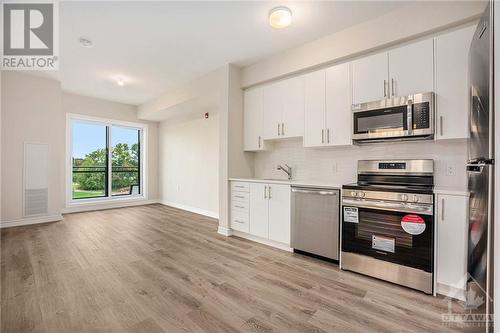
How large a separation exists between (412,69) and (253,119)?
7.56ft

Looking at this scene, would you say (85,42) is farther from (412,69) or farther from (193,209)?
(412,69)

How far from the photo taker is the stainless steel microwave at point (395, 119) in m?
2.36

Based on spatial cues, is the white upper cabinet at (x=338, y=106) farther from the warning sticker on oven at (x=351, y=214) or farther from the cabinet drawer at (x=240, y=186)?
the cabinet drawer at (x=240, y=186)

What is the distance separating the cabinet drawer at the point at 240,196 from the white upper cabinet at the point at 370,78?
6.73 ft

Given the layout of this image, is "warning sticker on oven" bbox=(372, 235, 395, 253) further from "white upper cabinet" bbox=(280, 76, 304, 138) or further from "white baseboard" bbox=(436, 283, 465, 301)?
"white upper cabinet" bbox=(280, 76, 304, 138)

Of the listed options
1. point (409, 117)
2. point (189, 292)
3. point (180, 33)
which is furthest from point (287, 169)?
point (180, 33)

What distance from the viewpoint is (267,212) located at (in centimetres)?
348

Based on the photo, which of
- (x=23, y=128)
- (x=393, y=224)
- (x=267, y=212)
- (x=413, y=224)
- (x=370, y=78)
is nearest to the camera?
(x=413, y=224)

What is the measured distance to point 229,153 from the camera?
397 cm

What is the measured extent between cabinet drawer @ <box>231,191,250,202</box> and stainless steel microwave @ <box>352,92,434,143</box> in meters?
1.81

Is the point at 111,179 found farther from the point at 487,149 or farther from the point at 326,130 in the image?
the point at 487,149

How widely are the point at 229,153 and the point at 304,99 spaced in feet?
4.93

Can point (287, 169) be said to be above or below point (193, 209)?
above

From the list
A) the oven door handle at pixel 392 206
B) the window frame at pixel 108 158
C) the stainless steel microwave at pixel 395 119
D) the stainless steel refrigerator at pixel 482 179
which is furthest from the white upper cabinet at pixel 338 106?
the window frame at pixel 108 158
